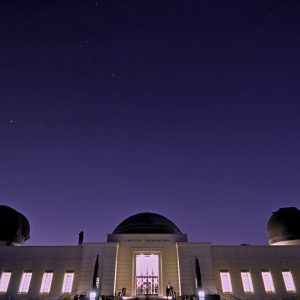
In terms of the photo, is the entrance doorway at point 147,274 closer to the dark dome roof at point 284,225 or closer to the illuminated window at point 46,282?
the illuminated window at point 46,282

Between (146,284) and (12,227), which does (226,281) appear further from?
(12,227)

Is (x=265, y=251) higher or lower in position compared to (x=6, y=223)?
lower

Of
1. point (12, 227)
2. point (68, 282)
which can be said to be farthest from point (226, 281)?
point (12, 227)

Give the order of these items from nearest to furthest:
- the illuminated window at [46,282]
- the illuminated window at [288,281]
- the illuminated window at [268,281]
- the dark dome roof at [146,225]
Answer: the illuminated window at [46,282] → the illuminated window at [268,281] → the illuminated window at [288,281] → the dark dome roof at [146,225]

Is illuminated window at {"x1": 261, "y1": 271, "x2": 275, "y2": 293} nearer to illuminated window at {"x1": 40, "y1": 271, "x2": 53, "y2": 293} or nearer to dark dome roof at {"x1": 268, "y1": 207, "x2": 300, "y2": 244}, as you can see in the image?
dark dome roof at {"x1": 268, "y1": 207, "x2": 300, "y2": 244}

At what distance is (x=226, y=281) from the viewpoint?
2877cm

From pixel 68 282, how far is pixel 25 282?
4.66 metres

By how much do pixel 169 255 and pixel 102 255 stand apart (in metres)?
7.39

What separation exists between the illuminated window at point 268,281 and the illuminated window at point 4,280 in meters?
27.4

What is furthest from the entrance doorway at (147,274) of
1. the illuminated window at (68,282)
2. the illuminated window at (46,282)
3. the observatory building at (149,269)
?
the illuminated window at (46,282)

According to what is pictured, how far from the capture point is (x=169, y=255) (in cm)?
3006

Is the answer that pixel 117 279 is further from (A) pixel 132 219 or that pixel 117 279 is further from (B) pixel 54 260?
(A) pixel 132 219

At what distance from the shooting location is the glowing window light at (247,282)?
28.3m

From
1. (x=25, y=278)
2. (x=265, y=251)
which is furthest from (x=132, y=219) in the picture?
(x=265, y=251)
